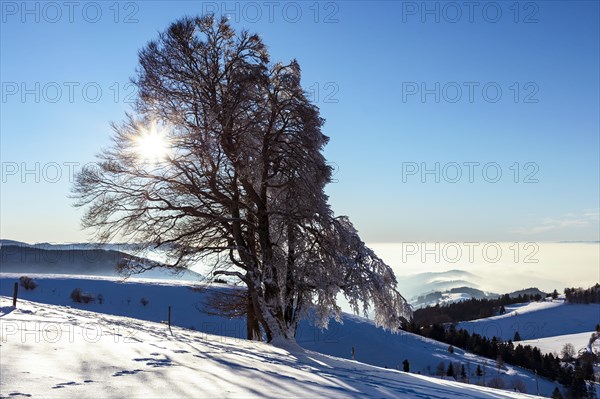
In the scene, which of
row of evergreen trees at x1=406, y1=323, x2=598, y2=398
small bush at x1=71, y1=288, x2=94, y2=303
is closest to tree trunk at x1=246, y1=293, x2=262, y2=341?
small bush at x1=71, y1=288, x2=94, y2=303

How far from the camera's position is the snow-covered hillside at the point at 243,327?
64.4 metres

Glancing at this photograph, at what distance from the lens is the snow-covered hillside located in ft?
211

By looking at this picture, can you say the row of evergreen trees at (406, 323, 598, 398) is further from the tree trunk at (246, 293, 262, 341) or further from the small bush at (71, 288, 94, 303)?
the tree trunk at (246, 293, 262, 341)

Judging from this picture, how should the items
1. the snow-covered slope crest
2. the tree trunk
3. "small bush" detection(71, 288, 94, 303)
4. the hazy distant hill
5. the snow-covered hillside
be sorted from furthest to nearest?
the hazy distant hill < the snow-covered hillside < "small bush" detection(71, 288, 94, 303) < the tree trunk < the snow-covered slope crest

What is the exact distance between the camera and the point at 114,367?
246 inches

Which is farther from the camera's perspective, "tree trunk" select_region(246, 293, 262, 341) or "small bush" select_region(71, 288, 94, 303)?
"small bush" select_region(71, 288, 94, 303)

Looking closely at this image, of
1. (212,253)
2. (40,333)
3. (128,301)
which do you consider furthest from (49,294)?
(40,333)

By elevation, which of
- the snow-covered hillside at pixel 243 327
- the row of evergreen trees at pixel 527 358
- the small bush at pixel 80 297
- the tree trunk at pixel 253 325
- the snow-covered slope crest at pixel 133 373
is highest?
the snow-covered slope crest at pixel 133 373

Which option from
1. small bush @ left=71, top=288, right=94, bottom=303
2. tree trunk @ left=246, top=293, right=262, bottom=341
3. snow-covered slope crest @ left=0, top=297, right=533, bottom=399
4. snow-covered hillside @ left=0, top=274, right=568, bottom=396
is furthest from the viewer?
snow-covered hillside @ left=0, top=274, right=568, bottom=396

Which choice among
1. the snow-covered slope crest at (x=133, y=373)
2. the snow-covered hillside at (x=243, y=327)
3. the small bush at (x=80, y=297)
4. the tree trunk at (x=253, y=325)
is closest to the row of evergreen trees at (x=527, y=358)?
the snow-covered hillside at (x=243, y=327)

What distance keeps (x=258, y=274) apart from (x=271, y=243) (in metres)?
1.32

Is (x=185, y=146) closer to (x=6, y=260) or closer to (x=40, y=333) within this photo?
(x=40, y=333)

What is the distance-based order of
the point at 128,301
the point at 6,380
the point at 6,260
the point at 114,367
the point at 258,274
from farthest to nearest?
the point at 6,260, the point at 128,301, the point at 258,274, the point at 114,367, the point at 6,380

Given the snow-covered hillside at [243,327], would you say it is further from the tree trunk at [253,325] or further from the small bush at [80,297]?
the tree trunk at [253,325]
